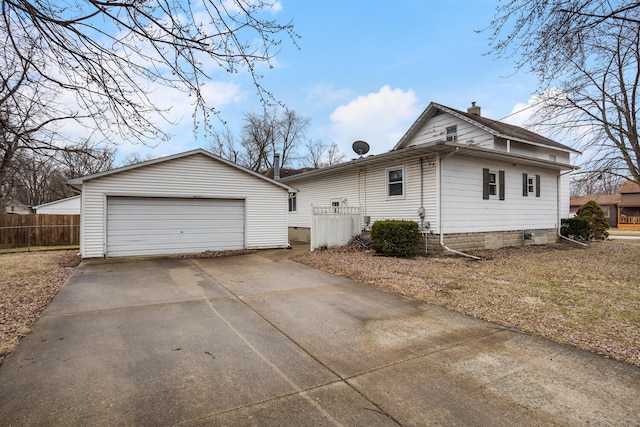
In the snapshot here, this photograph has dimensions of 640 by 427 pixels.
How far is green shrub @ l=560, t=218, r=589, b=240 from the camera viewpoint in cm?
1586

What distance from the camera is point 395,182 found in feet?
39.3

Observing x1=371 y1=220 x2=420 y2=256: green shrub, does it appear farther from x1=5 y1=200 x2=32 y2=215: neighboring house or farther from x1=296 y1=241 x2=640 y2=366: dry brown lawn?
x1=5 y1=200 x2=32 y2=215: neighboring house

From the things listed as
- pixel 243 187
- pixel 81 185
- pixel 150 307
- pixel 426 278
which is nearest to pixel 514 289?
pixel 426 278

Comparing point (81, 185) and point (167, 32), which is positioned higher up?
point (167, 32)

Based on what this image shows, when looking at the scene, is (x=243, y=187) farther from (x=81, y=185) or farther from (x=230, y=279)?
(x=230, y=279)

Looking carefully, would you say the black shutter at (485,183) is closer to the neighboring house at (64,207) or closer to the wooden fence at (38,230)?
the wooden fence at (38,230)

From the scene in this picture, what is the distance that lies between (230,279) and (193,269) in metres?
1.91

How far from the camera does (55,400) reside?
103 inches

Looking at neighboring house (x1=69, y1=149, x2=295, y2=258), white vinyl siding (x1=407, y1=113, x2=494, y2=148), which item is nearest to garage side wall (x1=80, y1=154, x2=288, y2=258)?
neighboring house (x1=69, y1=149, x2=295, y2=258)

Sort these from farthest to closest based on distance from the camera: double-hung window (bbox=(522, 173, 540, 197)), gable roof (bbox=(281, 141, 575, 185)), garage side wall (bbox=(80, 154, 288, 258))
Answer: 1. double-hung window (bbox=(522, 173, 540, 197))
2. garage side wall (bbox=(80, 154, 288, 258))
3. gable roof (bbox=(281, 141, 575, 185))

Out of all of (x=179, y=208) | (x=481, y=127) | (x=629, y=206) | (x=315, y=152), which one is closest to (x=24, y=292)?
(x=179, y=208)

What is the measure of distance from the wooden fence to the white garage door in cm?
936

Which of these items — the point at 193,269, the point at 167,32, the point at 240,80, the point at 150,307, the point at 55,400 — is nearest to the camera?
the point at 55,400

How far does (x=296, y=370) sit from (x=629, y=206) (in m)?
44.2
